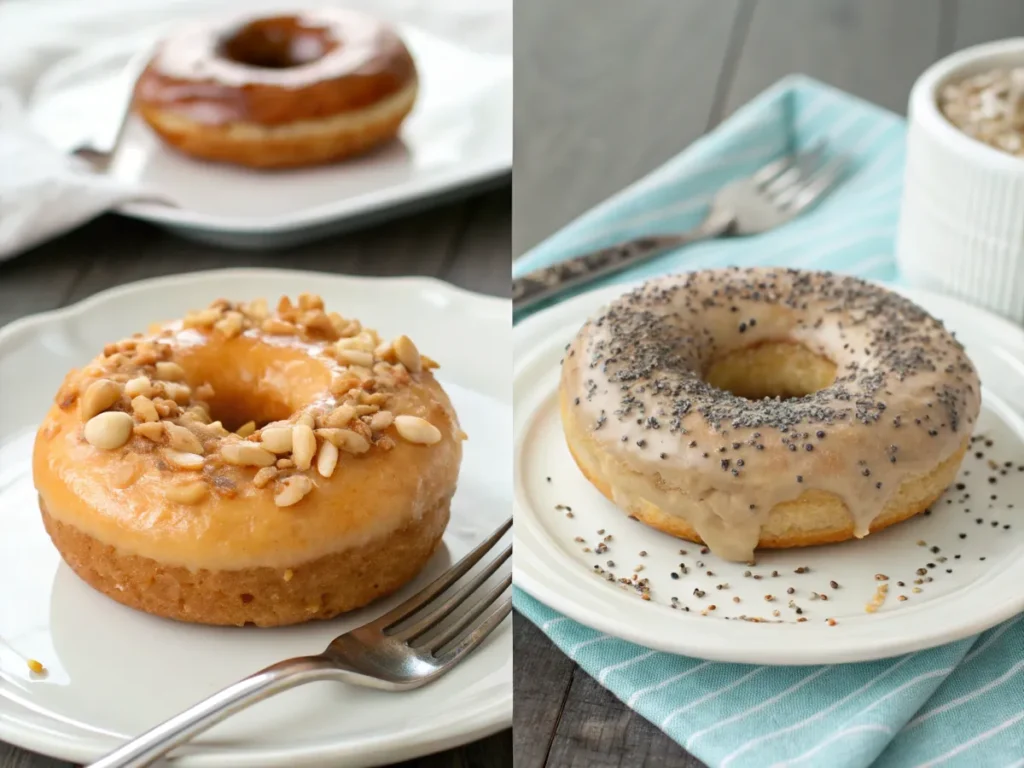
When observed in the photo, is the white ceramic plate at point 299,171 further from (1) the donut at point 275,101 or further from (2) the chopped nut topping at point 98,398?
(2) the chopped nut topping at point 98,398


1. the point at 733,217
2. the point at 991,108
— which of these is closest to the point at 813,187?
the point at 733,217

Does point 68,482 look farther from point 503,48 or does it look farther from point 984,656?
point 503,48

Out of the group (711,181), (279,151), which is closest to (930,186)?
(711,181)

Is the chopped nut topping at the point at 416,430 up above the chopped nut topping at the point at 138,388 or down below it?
below

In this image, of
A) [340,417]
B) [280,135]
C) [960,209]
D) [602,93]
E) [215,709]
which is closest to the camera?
[215,709]

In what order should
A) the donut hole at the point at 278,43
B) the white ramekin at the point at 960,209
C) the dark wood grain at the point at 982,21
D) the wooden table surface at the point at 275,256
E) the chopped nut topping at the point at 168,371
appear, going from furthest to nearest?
1. the dark wood grain at the point at 982,21
2. the donut hole at the point at 278,43
3. the wooden table surface at the point at 275,256
4. the white ramekin at the point at 960,209
5. the chopped nut topping at the point at 168,371

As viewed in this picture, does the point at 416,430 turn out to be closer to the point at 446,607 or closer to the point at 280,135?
the point at 446,607

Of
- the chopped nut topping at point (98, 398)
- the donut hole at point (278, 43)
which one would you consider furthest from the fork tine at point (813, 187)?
the chopped nut topping at point (98, 398)
